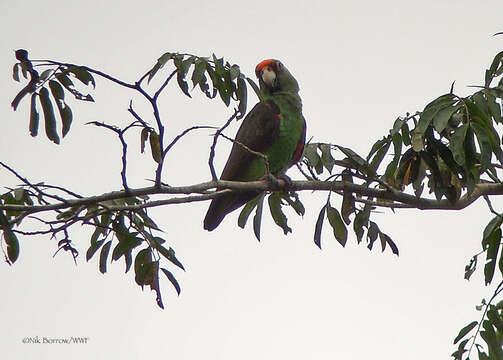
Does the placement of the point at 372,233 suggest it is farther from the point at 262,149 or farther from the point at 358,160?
the point at 262,149

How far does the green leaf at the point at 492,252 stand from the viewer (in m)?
2.70

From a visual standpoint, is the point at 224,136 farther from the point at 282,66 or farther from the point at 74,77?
the point at 282,66

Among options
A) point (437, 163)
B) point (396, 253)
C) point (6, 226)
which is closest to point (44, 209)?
point (6, 226)

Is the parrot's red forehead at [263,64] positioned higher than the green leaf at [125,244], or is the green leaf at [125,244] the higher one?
the parrot's red forehead at [263,64]

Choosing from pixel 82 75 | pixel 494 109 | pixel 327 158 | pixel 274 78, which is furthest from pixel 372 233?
pixel 274 78

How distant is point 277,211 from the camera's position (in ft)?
12.0

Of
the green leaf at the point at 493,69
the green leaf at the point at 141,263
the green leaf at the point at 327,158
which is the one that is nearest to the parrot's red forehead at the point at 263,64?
the green leaf at the point at 327,158

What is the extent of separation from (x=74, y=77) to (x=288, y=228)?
161 cm

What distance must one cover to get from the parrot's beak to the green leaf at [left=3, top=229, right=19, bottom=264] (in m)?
2.72

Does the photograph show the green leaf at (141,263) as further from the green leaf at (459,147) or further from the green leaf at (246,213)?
the green leaf at (459,147)

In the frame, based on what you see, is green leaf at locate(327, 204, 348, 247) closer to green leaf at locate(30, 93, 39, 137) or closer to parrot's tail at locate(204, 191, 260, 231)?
parrot's tail at locate(204, 191, 260, 231)

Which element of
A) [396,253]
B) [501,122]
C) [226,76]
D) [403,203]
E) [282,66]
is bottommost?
[396,253]

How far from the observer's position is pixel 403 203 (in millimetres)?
3178

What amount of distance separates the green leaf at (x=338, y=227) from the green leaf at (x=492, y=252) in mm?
689
